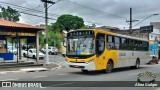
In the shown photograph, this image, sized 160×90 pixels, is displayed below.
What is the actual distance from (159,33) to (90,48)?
66056 millimetres

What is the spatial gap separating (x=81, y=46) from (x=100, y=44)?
138 cm

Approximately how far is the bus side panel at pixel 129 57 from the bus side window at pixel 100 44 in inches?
126

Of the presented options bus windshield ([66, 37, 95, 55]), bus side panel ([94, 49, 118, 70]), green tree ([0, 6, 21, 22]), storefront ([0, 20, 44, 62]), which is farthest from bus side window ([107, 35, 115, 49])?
green tree ([0, 6, 21, 22])

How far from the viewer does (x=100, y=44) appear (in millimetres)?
19891

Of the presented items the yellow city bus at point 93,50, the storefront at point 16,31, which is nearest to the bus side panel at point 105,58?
the yellow city bus at point 93,50

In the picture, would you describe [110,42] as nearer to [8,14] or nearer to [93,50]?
[93,50]

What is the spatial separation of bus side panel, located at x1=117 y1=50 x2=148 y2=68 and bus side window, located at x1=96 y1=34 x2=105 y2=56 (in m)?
3.20

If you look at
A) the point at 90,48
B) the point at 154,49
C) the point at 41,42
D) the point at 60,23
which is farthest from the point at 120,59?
the point at 60,23

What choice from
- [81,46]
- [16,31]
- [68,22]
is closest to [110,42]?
[81,46]

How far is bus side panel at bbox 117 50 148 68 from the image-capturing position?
917 inches

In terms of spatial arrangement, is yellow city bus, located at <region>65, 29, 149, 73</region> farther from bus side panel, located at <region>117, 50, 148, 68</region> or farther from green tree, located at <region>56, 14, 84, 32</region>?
green tree, located at <region>56, 14, 84, 32</region>

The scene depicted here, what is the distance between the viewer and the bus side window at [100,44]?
19.5 m

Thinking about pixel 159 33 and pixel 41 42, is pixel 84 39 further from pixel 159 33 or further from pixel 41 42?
pixel 159 33

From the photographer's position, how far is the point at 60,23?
3691 inches
